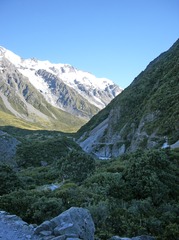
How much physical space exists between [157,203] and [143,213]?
7.22ft

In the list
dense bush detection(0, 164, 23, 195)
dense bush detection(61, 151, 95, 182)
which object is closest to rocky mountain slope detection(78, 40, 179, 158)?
dense bush detection(61, 151, 95, 182)

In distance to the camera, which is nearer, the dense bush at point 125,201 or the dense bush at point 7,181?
the dense bush at point 125,201

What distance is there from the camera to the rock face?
10.7 meters

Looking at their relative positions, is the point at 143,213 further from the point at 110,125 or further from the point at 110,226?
the point at 110,125

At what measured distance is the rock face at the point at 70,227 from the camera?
10680 millimetres

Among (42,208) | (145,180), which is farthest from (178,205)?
(42,208)

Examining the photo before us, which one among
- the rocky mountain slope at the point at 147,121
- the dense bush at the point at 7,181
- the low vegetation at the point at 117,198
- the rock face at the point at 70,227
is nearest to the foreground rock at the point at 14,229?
the rock face at the point at 70,227

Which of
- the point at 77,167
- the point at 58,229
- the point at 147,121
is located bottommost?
the point at 58,229

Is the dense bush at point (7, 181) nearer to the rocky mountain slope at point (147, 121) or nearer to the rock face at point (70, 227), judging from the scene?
the rock face at point (70, 227)

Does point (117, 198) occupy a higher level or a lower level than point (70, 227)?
lower

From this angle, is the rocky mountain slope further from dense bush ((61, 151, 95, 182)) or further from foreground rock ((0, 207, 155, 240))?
foreground rock ((0, 207, 155, 240))

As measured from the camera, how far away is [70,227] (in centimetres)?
1077

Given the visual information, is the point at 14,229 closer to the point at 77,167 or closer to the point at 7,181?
the point at 7,181

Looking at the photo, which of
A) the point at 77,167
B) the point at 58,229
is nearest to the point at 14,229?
the point at 58,229
